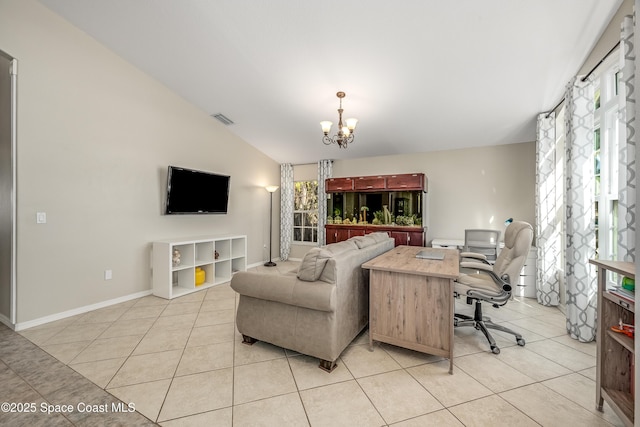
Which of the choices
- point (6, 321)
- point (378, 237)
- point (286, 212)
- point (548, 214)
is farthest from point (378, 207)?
point (6, 321)

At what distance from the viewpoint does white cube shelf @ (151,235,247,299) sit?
368 centimetres

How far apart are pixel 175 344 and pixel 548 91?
4.84 metres

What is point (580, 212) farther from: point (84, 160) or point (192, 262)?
point (84, 160)

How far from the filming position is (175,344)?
2424 millimetres

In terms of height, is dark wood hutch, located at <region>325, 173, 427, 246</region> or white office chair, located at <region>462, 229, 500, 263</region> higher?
dark wood hutch, located at <region>325, 173, 427, 246</region>

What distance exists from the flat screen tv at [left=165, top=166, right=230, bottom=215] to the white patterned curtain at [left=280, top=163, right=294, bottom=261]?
→ 174 centimetres

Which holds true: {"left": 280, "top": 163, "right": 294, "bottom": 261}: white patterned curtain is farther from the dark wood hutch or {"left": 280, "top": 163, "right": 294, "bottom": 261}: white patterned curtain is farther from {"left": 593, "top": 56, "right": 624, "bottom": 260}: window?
{"left": 593, "top": 56, "right": 624, "bottom": 260}: window

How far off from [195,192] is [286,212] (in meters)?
2.45

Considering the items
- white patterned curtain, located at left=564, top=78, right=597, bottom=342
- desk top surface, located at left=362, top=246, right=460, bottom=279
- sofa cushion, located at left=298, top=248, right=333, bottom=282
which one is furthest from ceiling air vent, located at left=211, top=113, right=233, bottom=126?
white patterned curtain, located at left=564, top=78, right=597, bottom=342

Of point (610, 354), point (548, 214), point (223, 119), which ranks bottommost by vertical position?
point (610, 354)

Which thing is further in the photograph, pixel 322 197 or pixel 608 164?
pixel 322 197

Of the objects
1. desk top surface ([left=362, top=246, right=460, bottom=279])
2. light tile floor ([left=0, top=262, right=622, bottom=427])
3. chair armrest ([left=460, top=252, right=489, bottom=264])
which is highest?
desk top surface ([left=362, top=246, right=460, bottom=279])

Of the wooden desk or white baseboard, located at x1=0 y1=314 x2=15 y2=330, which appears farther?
white baseboard, located at x1=0 y1=314 x2=15 y2=330

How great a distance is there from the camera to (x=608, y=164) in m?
2.49
